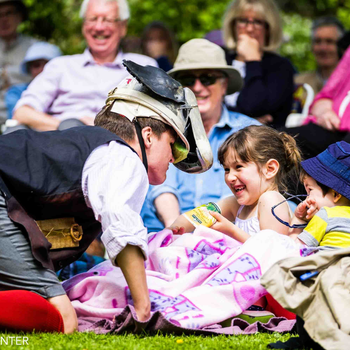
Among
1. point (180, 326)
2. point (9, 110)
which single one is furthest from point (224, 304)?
point (9, 110)

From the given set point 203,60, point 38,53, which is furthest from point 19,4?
point 203,60

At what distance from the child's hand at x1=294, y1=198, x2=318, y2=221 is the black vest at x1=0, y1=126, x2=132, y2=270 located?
1.19 meters

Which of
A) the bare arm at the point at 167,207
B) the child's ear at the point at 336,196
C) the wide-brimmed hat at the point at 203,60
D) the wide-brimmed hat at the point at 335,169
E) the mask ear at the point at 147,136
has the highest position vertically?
the wide-brimmed hat at the point at 203,60

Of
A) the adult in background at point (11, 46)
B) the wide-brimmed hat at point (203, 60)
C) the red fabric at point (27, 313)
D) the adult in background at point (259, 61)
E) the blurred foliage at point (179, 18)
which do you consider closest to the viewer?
the red fabric at point (27, 313)

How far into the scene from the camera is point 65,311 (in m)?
3.14

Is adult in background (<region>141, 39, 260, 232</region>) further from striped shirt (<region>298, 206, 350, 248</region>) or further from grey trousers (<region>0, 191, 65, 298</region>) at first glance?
grey trousers (<region>0, 191, 65, 298</region>)

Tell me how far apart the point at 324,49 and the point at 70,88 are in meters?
3.17

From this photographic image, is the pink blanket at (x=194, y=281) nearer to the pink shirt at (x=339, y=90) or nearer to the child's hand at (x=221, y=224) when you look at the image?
the child's hand at (x=221, y=224)

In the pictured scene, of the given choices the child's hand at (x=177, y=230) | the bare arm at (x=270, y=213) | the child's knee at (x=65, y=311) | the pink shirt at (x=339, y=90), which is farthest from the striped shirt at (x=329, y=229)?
the pink shirt at (x=339, y=90)

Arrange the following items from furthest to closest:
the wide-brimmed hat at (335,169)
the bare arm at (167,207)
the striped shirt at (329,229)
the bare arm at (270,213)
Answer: the bare arm at (167,207) < the bare arm at (270,213) < the wide-brimmed hat at (335,169) < the striped shirt at (329,229)

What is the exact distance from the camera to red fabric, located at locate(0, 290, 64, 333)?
2938 mm

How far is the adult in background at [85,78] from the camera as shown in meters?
5.86

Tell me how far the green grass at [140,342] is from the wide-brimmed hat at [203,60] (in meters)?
2.89

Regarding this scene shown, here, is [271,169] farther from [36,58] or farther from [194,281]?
[36,58]
